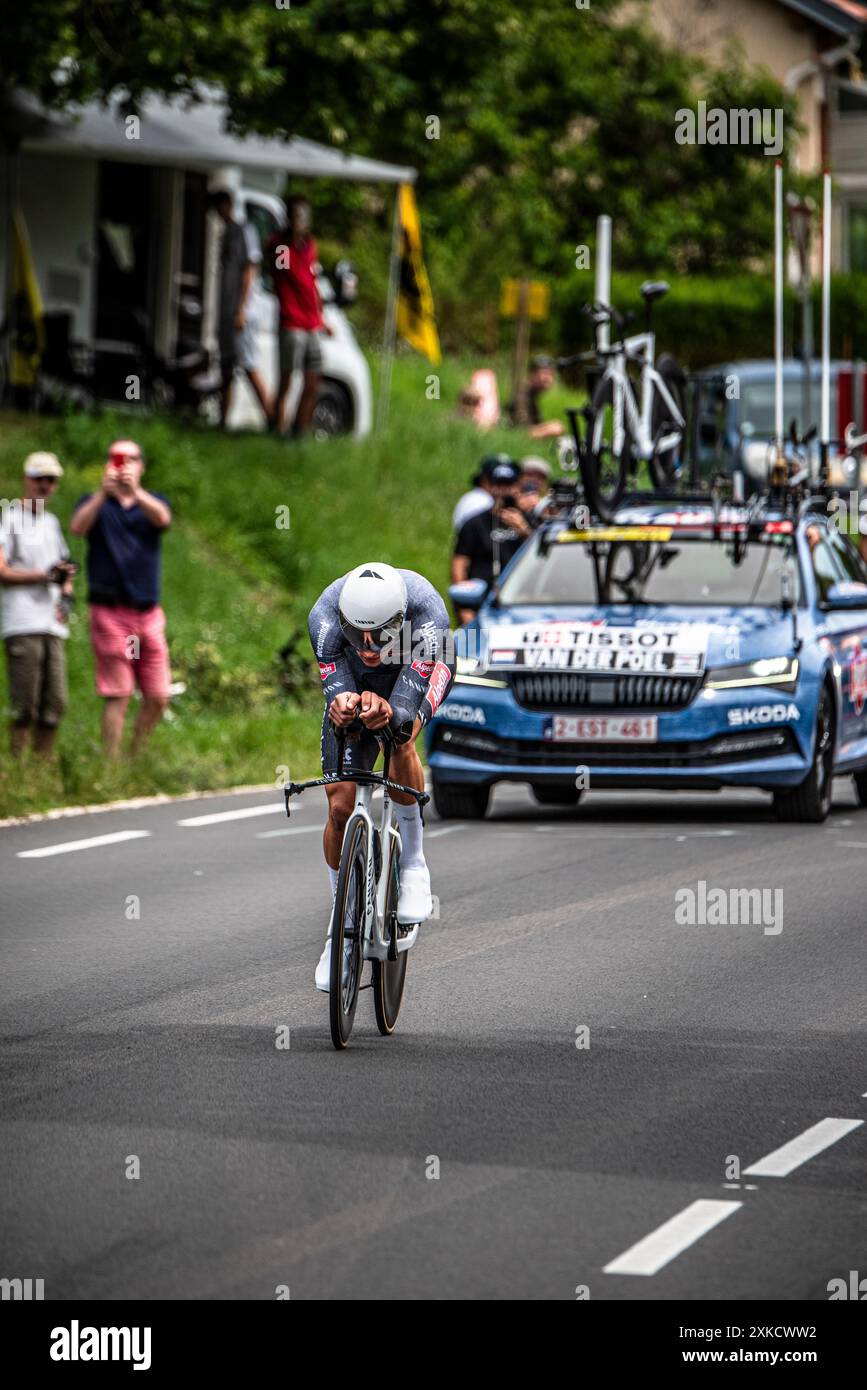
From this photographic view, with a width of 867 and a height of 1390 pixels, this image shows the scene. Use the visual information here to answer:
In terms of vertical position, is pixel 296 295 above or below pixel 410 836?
above

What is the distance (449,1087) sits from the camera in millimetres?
8359

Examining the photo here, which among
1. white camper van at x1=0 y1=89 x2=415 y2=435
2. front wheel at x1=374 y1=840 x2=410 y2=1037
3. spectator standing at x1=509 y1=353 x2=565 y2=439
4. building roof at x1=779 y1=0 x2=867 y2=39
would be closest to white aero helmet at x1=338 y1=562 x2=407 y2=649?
front wheel at x1=374 y1=840 x2=410 y2=1037

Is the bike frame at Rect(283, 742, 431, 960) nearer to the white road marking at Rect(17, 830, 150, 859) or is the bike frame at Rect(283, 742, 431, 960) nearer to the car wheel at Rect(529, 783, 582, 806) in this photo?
the white road marking at Rect(17, 830, 150, 859)

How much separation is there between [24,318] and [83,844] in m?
13.4

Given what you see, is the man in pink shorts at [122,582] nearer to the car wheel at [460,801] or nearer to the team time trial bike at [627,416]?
the car wheel at [460,801]

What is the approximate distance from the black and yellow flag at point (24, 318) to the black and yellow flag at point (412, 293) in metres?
3.87

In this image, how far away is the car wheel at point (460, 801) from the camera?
15820mm

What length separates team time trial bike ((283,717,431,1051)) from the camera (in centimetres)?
880

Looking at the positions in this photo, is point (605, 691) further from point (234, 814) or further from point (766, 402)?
point (766, 402)

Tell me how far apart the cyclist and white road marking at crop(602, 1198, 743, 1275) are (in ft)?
7.65

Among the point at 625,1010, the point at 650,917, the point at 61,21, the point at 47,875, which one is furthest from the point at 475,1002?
the point at 61,21

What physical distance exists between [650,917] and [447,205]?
28.5 metres

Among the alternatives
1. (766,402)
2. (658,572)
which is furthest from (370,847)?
(766,402)
